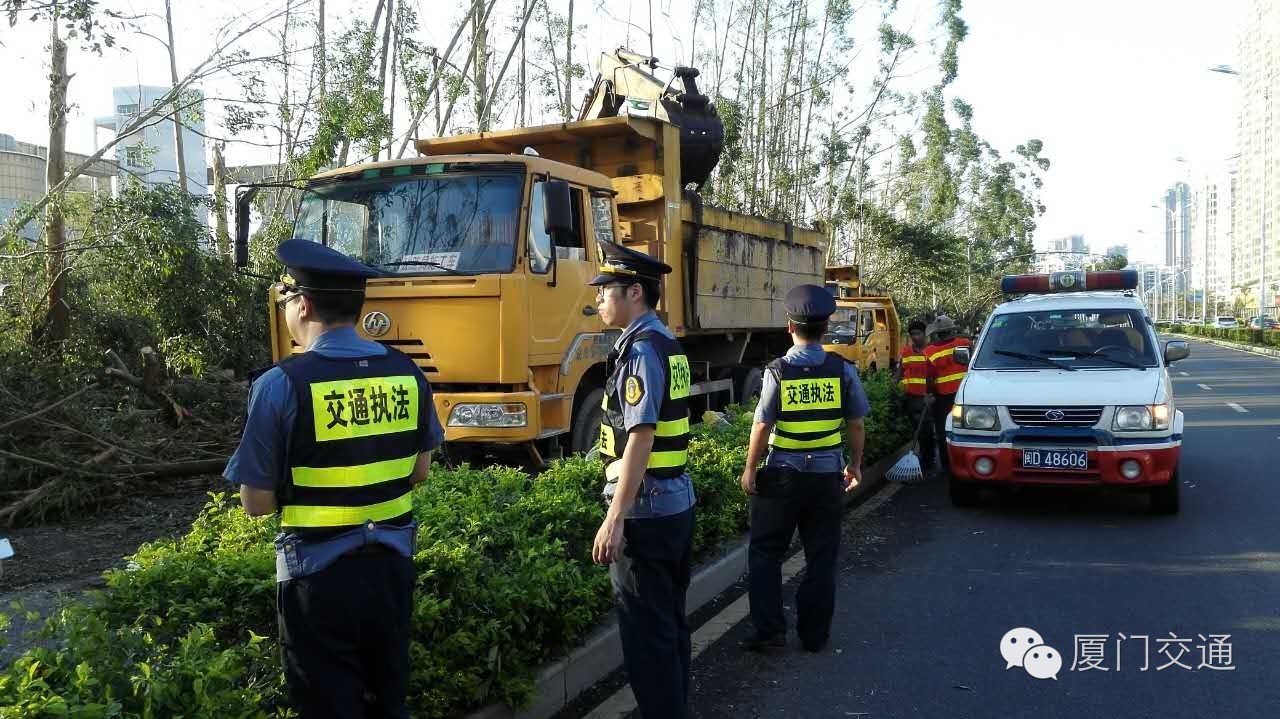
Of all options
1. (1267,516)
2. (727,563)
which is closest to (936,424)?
(1267,516)

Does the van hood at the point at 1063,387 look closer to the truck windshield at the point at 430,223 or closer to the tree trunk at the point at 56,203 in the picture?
the truck windshield at the point at 430,223

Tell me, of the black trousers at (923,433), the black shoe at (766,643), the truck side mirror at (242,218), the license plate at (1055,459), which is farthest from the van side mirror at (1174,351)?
the truck side mirror at (242,218)

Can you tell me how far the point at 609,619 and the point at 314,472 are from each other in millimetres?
2439

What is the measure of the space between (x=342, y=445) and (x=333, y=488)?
0.38 feet

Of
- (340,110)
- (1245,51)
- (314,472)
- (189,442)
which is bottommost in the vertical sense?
(189,442)

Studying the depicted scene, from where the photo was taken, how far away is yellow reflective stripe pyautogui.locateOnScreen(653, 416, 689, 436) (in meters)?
3.45

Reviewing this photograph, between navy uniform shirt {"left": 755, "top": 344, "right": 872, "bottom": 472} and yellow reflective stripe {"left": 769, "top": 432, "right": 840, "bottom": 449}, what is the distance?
3 cm

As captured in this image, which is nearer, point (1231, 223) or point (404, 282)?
point (404, 282)

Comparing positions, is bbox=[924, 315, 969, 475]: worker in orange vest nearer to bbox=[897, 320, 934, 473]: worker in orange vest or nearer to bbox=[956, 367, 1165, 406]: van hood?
bbox=[897, 320, 934, 473]: worker in orange vest

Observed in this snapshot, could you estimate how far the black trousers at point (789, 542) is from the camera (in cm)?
472

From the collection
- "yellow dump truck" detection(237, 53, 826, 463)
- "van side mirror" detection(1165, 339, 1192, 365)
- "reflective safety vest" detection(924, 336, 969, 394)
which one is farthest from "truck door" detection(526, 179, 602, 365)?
"van side mirror" detection(1165, 339, 1192, 365)

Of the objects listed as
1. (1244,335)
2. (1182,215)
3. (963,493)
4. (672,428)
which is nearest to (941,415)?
(963,493)

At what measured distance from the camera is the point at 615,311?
3.50 meters

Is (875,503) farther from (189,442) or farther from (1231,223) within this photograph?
(1231,223)
